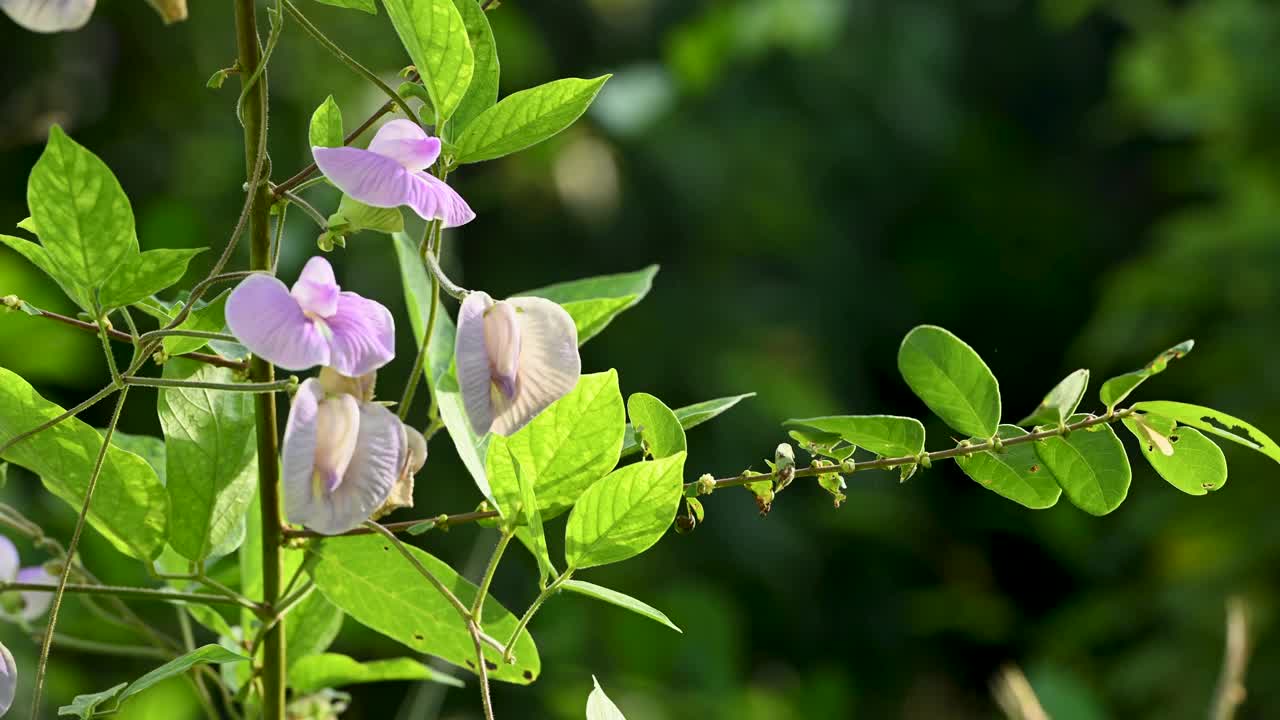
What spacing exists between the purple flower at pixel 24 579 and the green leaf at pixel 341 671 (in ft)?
0.20

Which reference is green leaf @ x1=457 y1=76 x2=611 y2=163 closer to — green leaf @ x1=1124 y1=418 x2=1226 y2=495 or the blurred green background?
green leaf @ x1=1124 y1=418 x2=1226 y2=495

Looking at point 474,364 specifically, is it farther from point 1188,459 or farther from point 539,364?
point 1188,459

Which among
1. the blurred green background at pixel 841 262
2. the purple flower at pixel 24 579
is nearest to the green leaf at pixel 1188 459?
the purple flower at pixel 24 579

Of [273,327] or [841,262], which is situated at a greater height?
[273,327]

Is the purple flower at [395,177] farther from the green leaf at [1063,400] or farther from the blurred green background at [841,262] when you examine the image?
the blurred green background at [841,262]

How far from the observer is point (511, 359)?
0.22 metres

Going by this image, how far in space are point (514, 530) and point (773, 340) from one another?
4.16 feet

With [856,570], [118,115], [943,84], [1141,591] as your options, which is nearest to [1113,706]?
[1141,591]

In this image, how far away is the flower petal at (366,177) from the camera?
205 mm

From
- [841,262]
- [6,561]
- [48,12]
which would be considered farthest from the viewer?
[841,262]

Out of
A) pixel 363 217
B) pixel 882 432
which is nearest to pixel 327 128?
pixel 363 217

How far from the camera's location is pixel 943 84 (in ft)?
5.70

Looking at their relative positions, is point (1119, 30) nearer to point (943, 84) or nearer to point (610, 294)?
point (943, 84)

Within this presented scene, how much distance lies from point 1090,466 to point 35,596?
247 mm
